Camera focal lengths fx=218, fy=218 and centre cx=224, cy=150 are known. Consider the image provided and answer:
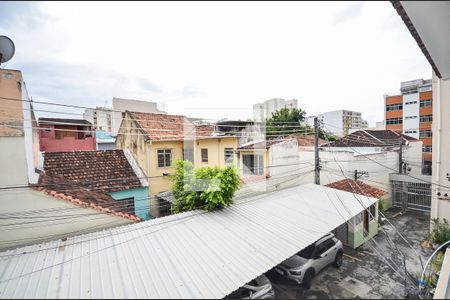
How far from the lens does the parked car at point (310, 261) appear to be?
19.9 ft

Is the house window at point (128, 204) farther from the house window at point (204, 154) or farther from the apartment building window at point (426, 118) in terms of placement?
the apartment building window at point (426, 118)

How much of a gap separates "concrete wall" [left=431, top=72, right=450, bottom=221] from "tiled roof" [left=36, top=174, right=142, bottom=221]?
426 inches

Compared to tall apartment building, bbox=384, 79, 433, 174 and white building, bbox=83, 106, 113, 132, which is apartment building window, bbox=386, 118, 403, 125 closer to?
tall apartment building, bbox=384, 79, 433, 174

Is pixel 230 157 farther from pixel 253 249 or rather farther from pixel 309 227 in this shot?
pixel 253 249

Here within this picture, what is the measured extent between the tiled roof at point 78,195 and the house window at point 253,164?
547 centimetres

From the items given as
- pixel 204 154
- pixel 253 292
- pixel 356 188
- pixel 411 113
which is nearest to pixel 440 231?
pixel 356 188

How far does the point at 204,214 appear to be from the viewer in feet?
20.3

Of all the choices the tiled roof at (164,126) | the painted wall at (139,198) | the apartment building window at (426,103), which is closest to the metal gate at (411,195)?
the tiled roof at (164,126)

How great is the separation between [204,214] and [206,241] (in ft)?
4.67

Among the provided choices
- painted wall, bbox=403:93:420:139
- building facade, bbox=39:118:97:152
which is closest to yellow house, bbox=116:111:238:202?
building facade, bbox=39:118:97:152

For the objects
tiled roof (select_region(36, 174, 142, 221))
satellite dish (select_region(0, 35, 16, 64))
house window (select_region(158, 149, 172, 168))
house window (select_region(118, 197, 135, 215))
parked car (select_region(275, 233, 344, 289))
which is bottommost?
parked car (select_region(275, 233, 344, 289))

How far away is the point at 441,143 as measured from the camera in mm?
7805

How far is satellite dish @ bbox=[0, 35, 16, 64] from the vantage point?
4984 millimetres

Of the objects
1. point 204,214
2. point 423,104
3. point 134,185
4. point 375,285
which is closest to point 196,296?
point 204,214
